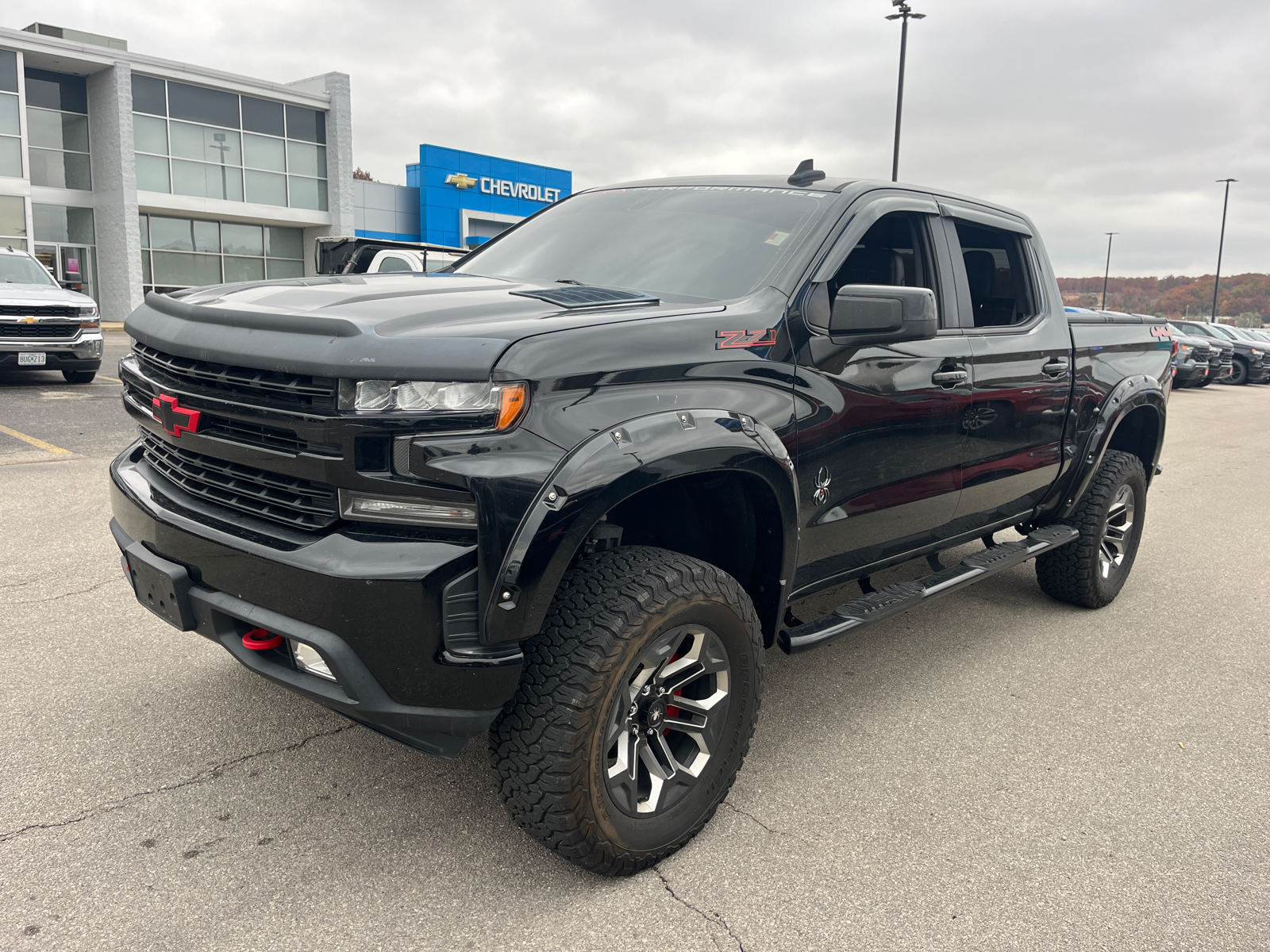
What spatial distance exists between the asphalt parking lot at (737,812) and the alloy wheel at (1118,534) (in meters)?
0.53

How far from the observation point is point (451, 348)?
2244 mm

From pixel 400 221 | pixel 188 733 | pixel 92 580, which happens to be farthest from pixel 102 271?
pixel 188 733

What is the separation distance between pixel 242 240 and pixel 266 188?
6.01ft

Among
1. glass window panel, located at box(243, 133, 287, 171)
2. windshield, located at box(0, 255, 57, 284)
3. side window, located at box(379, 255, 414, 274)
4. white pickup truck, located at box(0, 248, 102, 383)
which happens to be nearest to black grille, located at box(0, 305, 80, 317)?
white pickup truck, located at box(0, 248, 102, 383)

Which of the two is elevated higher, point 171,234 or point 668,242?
point 171,234

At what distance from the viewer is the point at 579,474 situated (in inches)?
89.3

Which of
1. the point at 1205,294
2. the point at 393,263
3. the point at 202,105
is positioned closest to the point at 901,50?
the point at 393,263

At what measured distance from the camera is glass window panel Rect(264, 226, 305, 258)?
32.2 meters

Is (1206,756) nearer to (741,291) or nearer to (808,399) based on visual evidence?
(808,399)

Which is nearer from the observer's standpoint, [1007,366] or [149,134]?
[1007,366]

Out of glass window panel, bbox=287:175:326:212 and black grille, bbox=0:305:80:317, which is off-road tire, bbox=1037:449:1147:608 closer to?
black grille, bbox=0:305:80:317

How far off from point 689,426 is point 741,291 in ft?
2.35

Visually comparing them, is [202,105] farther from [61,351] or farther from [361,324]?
[361,324]

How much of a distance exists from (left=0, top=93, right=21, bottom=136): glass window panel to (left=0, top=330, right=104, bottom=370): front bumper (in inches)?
702
